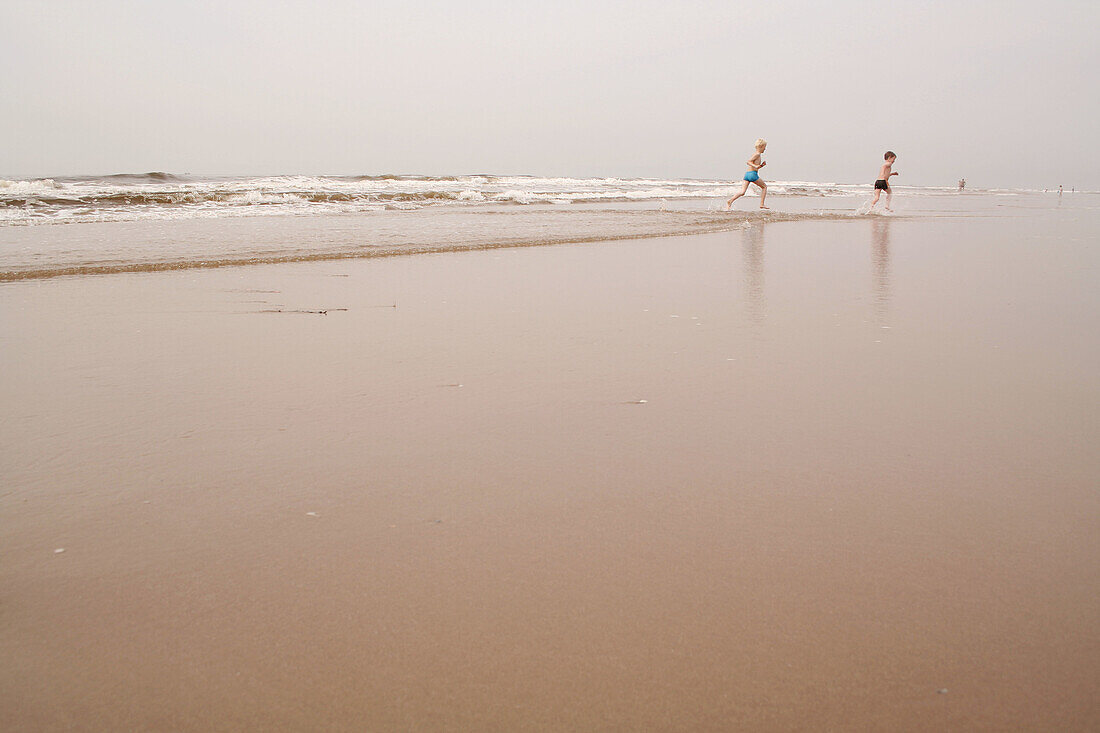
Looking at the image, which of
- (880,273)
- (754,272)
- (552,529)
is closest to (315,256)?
(754,272)

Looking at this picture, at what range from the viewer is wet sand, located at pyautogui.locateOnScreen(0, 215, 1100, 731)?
3.93 feet

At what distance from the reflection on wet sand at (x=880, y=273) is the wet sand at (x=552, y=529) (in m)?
0.63

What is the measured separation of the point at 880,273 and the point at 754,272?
3.19ft

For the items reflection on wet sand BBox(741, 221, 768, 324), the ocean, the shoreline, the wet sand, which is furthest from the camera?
the ocean

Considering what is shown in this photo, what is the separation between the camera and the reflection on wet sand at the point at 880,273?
432 centimetres

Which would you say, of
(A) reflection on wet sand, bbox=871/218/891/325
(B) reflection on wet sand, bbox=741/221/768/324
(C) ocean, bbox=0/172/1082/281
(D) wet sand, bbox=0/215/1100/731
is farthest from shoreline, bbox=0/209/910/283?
(D) wet sand, bbox=0/215/1100/731

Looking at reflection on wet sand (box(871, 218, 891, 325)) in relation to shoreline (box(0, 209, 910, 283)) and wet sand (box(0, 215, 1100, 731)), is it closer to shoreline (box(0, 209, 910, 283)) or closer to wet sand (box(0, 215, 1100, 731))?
wet sand (box(0, 215, 1100, 731))

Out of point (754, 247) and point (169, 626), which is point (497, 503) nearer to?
point (169, 626)

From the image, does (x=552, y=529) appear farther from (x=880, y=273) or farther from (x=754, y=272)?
(x=880, y=273)

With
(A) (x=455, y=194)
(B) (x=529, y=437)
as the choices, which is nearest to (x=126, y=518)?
(B) (x=529, y=437)

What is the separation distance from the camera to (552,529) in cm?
171

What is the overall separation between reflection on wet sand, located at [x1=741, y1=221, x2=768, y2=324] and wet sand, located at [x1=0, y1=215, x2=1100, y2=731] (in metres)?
0.65

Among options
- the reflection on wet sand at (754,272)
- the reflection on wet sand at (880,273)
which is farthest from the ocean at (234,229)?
the reflection on wet sand at (880,273)

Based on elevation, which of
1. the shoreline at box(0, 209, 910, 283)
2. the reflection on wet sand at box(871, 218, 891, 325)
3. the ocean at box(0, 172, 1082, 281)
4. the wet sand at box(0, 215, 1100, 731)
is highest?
the ocean at box(0, 172, 1082, 281)
